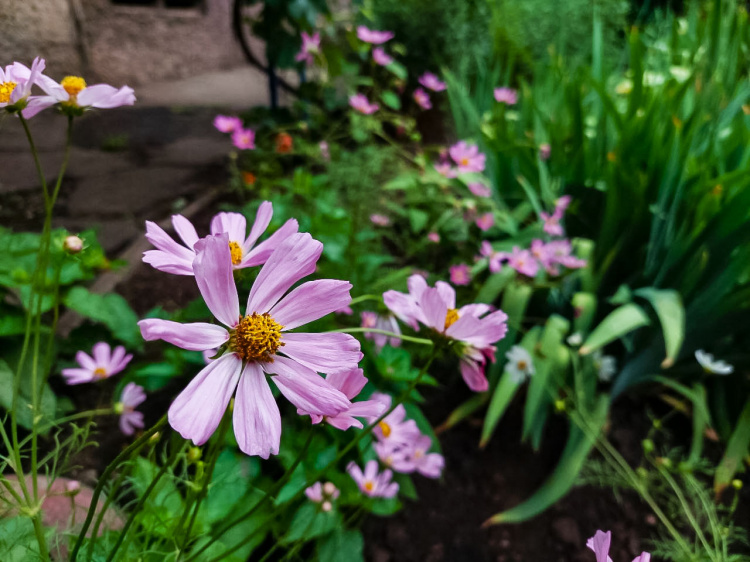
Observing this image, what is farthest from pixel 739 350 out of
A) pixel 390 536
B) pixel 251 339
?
pixel 251 339

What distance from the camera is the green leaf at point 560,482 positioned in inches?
31.3

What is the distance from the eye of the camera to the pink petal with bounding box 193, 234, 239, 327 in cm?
23

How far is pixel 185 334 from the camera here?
227 mm

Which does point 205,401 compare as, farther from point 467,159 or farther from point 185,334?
point 467,159

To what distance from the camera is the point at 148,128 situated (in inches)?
30.0

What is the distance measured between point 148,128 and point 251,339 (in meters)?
0.63

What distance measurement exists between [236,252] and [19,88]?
16 cm

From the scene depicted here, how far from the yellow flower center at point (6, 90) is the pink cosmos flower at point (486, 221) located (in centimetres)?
94

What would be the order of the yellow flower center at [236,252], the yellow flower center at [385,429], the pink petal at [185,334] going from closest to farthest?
the pink petal at [185,334], the yellow flower center at [236,252], the yellow flower center at [385,429]

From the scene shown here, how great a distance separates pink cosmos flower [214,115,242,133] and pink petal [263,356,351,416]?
98 cm

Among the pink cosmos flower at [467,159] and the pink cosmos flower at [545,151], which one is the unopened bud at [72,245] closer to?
the pink cosmos flower at [467,159]

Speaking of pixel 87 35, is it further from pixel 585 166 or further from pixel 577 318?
pixel 585 166

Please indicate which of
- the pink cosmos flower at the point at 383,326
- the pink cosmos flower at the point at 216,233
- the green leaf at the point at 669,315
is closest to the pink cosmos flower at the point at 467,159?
the green leaf at the point at 669,315

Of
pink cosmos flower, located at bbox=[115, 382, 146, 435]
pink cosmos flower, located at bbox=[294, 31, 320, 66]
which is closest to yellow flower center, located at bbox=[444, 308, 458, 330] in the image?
pink cosmos flower, located at bbox=[115, 382, 146, 435]
